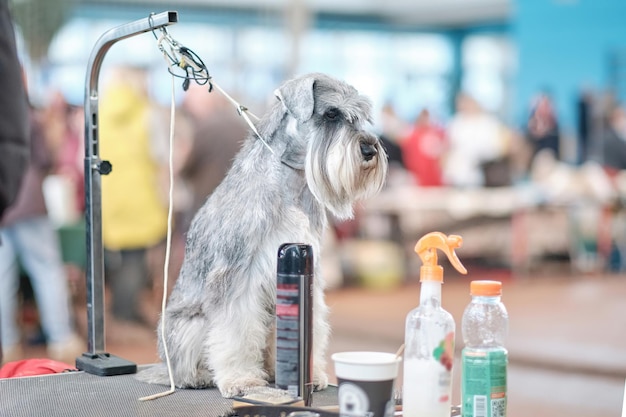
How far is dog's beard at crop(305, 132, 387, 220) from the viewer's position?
199 centimetres

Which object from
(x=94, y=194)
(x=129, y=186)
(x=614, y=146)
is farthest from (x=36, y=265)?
(x=614, y=146)

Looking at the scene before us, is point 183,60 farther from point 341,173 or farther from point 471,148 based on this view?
point 471,148

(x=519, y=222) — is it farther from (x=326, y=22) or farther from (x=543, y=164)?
(x=326, y=22)

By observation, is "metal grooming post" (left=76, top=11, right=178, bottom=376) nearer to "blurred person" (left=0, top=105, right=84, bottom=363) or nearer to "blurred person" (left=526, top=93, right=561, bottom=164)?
"blurred person" (left=0, top=105, right=84, bottom=363)

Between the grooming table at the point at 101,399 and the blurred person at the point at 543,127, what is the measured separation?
33.8 ft

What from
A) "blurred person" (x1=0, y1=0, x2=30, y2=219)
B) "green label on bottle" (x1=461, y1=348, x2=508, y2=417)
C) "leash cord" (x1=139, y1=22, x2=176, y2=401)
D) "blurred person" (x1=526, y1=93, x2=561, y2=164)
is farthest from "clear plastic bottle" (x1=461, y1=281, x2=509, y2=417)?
"blurred person" (x1=526, y1=93, x2=561, y2=164)

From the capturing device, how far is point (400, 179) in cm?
1034

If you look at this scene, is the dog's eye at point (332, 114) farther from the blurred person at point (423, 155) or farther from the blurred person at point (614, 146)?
the blurred person at point (614, 146)

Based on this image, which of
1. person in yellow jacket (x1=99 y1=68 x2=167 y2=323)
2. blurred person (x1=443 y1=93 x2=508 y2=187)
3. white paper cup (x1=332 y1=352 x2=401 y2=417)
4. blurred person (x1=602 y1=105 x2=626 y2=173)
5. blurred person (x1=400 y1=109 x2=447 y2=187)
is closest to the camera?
white paper cup (x1=332 y1=352 x2=401 y2=417)

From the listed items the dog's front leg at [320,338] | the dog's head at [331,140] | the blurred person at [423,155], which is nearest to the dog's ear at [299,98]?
the dog's head at [331,140]

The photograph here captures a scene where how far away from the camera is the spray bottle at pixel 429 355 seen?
1.75m

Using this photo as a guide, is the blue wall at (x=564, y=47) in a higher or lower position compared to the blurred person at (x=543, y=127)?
higher

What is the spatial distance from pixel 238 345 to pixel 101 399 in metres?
0.33

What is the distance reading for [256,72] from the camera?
855cm
